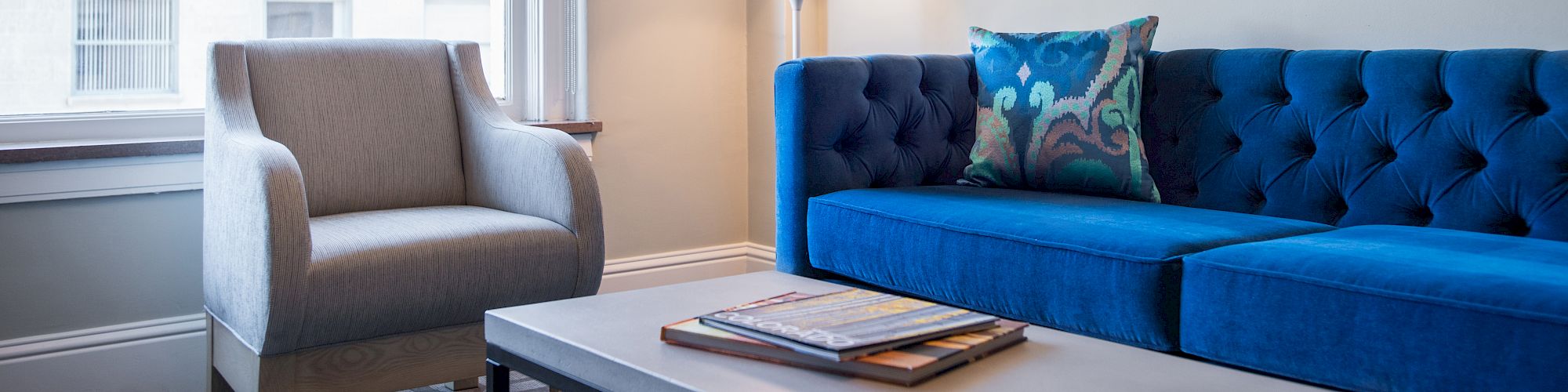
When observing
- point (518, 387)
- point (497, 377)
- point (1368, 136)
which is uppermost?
point (1368, 136)

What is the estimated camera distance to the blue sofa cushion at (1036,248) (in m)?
1.76

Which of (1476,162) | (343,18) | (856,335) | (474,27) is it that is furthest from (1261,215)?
(343,18)

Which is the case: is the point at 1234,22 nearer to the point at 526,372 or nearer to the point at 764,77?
the point at 764,77

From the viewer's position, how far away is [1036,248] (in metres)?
1.87

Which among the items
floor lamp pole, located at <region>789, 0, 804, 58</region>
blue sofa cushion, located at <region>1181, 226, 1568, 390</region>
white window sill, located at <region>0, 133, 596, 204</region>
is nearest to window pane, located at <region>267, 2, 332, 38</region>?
white window sill, located at <region>0, 133, 596, 204</region>

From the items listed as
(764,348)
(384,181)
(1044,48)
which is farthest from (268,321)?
(1044,48)

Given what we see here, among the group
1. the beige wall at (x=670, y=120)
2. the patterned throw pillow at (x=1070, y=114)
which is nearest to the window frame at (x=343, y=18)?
the beige wall at (x=670, y=120)

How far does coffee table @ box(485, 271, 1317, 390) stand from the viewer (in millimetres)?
1143

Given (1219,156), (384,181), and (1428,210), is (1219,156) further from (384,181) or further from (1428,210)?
(384,181)

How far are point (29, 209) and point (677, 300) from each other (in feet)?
5.33

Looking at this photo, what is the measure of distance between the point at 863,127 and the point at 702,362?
1.34 meters

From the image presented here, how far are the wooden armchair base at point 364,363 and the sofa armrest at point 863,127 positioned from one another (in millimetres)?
662

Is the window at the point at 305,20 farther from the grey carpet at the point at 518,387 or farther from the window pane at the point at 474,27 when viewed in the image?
the grey carpet at the point at 518,387

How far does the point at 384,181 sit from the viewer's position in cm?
251
